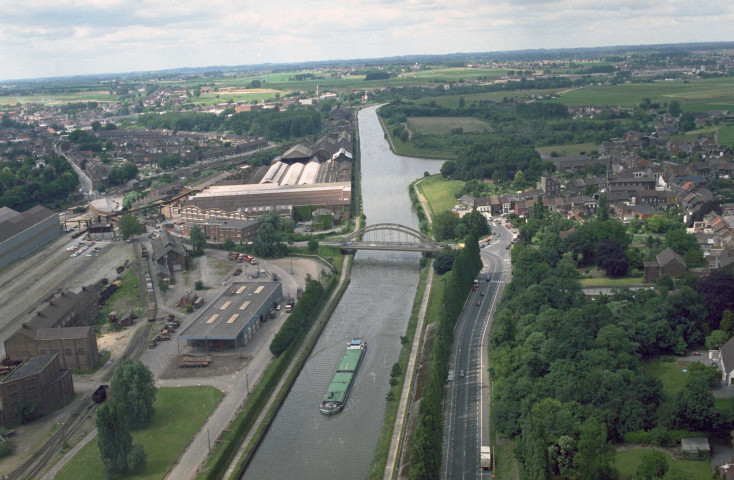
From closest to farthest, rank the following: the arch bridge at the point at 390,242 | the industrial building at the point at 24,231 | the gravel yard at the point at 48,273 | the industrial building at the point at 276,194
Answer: the gravel yard at the point at 48,273
the arch bridge at the point at 390,242
the industrial building at the point at 24,231
the industrial building at the point at 276,194

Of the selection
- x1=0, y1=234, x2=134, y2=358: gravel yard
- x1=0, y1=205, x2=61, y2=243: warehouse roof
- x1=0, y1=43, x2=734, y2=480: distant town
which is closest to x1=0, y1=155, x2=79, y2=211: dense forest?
x1=0, y1=43, x2=734, y2=480: distant town

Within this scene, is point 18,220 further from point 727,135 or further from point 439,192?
point 727,135

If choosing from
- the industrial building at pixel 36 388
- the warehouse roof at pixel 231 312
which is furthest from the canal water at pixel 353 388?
the industrial building at pixel 36 388

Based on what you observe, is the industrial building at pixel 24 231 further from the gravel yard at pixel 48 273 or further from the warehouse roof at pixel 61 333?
the warehouse roof at pixel 61 333

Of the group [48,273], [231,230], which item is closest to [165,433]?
[48,273]

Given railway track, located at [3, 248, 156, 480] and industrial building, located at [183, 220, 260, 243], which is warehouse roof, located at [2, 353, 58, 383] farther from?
industrial building, located at [183, 220, 260, 243]
